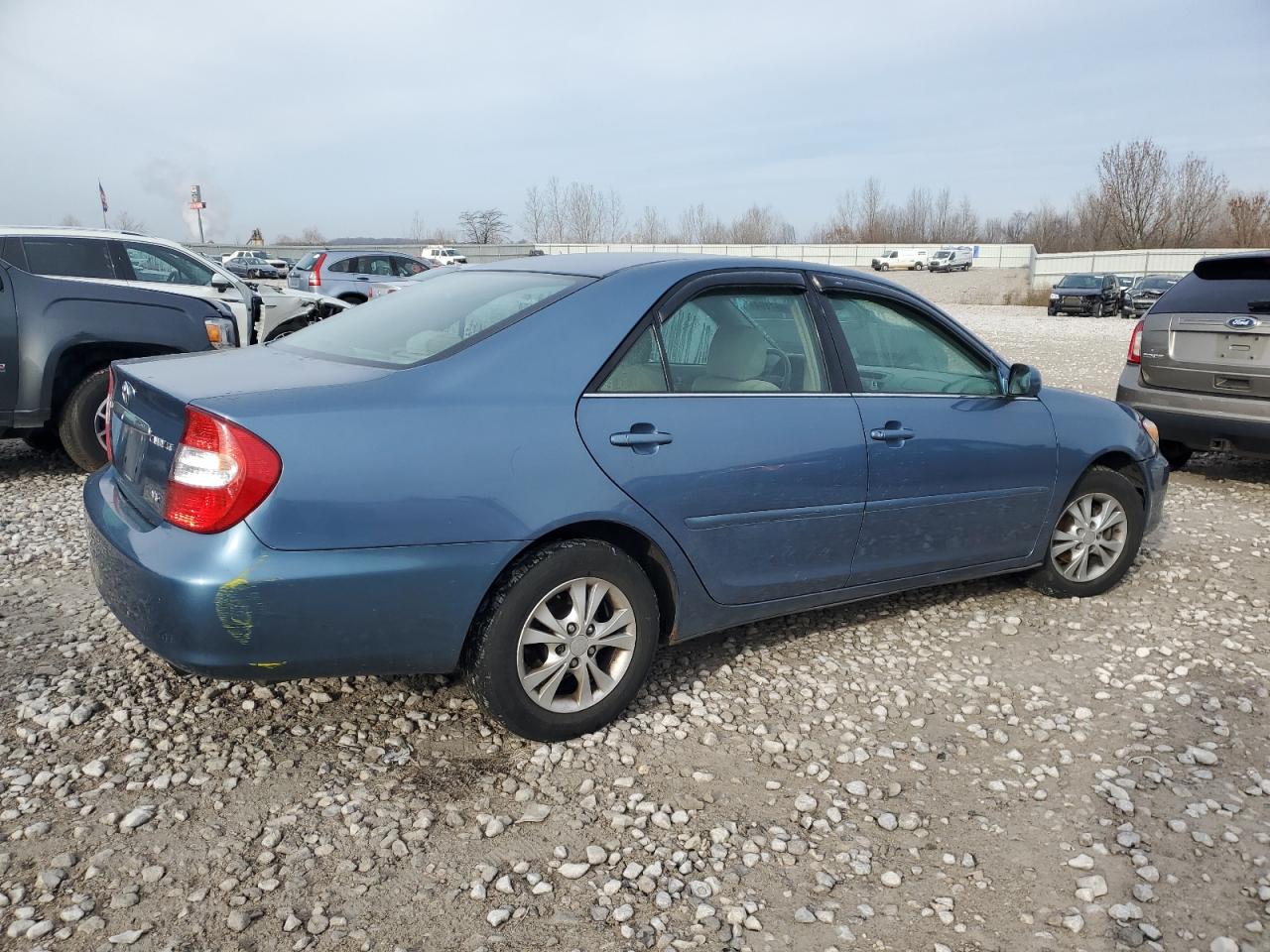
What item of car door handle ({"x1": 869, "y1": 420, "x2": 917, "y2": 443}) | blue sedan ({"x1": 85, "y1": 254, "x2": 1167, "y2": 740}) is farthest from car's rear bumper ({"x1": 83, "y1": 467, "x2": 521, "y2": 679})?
car door handle ({"x1": 869, "y1": 420, "x2": 917, "y2": 443})

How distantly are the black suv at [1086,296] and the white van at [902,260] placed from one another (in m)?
29.2

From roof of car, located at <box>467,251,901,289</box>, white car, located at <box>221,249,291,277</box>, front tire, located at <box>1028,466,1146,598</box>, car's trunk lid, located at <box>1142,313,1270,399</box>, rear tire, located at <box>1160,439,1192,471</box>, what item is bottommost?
rear tire, located at <box>1160,439,1192,471</box>

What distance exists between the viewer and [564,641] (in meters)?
3.09

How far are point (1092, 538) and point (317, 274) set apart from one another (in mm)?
17518

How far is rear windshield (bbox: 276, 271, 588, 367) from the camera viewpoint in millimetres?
3203

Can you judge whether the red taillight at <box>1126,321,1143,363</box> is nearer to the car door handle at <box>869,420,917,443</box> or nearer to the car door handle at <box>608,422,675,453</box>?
the car door handle at <box>869,420,917,443</box>

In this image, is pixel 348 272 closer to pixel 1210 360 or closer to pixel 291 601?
pixel 1210 360

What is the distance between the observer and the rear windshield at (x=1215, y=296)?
6.65 m

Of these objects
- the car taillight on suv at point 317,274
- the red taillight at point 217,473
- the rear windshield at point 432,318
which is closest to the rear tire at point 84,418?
the rear windshield at point 432,318

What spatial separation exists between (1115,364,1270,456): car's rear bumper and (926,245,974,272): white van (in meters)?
57.9

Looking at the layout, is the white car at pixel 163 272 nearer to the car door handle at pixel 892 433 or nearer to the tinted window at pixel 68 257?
the tinted window at pixel 68 257

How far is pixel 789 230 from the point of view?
328 ft

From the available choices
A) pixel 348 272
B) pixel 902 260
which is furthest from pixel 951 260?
pixel 348 272

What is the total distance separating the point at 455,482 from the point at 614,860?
1.15 m
